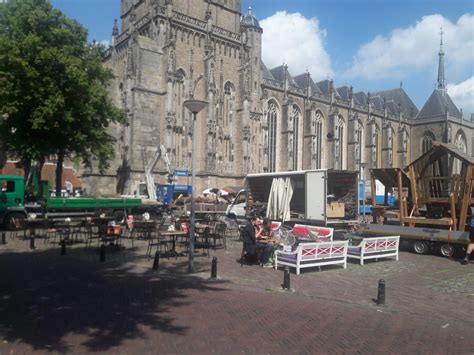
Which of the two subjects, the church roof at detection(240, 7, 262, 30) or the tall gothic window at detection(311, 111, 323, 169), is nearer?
the church roof at detection(240, 7, 262, 30)

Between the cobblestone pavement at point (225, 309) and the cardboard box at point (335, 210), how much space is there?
5859mm

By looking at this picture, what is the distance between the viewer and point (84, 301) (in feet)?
23.6

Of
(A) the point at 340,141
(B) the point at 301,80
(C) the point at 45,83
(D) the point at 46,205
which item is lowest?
(D) the point at 46,205

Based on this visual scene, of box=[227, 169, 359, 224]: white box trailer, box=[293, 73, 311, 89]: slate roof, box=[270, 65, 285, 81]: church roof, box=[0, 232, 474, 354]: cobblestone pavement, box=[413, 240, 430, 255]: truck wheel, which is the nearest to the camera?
box=[0, 232, 474, 354]: cobblestone pavement

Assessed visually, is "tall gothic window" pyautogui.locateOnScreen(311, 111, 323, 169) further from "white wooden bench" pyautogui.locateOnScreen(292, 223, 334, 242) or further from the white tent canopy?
"white wooden bench" pyautogui.locateOnScreen(292, 223, 334, 242)

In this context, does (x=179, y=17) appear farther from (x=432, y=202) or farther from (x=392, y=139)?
(x=392, y=139)

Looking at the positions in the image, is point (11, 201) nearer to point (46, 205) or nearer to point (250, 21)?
point (46, 205)

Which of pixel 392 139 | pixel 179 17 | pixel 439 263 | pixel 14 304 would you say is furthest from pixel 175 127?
pixel 392 139

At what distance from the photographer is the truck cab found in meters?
17.9

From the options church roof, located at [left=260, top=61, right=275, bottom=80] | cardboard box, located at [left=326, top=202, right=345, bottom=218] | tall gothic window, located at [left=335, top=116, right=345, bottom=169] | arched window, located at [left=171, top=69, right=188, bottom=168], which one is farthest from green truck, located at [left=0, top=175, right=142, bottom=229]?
tall gothic window, located at [left=335, top=116, right=345, bottom=169]

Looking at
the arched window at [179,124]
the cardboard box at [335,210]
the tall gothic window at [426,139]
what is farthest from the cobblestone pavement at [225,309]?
the tall gothic window at [426,139]

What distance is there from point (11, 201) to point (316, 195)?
1365 centimetres

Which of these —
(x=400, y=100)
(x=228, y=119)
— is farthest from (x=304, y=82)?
(x=400, y=100)

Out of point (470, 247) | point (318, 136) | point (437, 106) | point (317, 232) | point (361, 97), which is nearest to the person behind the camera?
point (470, 247)
